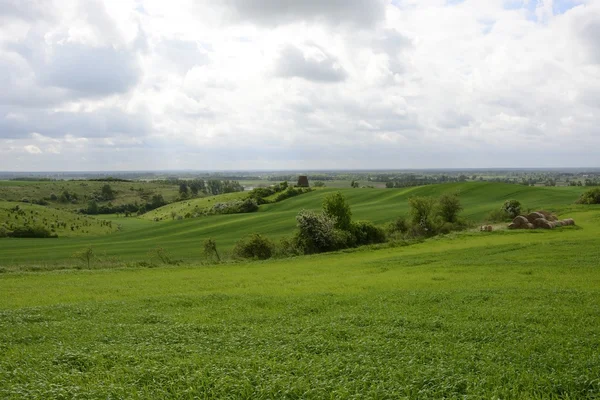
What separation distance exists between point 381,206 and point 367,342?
80151 millimetres

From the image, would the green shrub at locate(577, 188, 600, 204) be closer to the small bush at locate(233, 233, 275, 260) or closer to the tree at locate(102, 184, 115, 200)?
the small bush at locate(233, 233, 275, 260)

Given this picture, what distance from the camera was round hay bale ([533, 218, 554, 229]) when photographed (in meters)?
45.1

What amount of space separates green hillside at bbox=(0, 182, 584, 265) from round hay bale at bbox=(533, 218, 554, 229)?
56.4 feet

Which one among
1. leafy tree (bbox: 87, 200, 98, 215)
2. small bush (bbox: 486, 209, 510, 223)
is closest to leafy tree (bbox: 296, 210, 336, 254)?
small bush (bbox: 486, 209, 510, 223)

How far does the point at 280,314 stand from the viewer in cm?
1390

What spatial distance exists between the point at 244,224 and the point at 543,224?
163ft

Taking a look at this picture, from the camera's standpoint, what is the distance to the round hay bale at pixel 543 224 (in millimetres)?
45066

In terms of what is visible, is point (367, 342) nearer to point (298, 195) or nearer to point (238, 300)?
point (238, 300)

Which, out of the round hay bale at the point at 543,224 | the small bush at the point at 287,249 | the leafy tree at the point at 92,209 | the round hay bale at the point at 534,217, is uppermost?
the round hay bale at the point at 534,217

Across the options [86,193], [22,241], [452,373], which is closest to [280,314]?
[452,373]

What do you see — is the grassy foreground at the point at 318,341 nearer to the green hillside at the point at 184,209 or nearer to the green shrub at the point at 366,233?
the green shrub at the point at 366,233

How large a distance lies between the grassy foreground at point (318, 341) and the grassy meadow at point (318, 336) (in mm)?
42

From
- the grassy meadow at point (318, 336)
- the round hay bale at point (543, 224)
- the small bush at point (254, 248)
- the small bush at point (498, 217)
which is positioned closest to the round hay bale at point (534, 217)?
the round hay bale at point (543, 224)

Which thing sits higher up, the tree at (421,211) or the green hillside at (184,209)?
the tree at (421,211)
